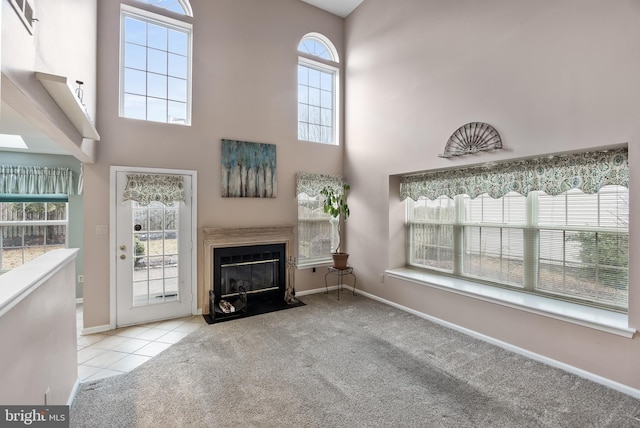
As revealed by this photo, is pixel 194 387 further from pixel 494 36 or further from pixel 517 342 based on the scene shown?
pixel 494 36

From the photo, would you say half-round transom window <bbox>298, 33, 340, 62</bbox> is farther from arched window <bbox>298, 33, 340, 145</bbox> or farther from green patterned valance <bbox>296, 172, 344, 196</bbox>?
green patterned valance <bbox>296, 172, 344, 196</bbox>

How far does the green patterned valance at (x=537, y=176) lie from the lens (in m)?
2.62

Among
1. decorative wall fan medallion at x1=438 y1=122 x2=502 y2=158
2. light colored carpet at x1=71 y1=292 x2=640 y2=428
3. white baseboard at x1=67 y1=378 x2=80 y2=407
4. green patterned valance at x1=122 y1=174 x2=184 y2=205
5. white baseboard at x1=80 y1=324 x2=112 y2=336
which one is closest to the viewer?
light colored carpet at x1=71 y1=292 x2=640 y2=428

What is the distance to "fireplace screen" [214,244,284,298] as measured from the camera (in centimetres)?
435

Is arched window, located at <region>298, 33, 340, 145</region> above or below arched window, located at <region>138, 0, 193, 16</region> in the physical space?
below

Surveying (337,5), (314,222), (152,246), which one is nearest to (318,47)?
(337,5)

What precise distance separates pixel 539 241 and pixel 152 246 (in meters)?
4.62

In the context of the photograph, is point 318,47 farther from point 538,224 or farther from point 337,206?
Result: point 538,224

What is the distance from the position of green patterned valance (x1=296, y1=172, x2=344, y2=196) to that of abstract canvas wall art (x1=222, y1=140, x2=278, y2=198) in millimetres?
419

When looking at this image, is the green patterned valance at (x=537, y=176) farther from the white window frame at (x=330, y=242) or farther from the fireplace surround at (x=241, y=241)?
the fireplace surround at (x=241, y=241)

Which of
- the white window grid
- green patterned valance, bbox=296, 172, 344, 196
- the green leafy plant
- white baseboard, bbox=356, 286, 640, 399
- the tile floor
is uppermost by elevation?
the white window grid

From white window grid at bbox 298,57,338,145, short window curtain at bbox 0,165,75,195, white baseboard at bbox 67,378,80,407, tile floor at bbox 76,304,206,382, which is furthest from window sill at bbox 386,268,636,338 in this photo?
short window curtain at bbox 0,165,75,195

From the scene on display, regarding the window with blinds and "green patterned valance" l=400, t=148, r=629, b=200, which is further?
the window with blinds

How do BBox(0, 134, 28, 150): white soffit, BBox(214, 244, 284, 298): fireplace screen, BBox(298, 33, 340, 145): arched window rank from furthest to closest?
BBox(298, 33, 340, 145): arched window → BBox(214, 244, 284, 298): fireplace screen → BBox(0, 134, 28, 150): white soffit
